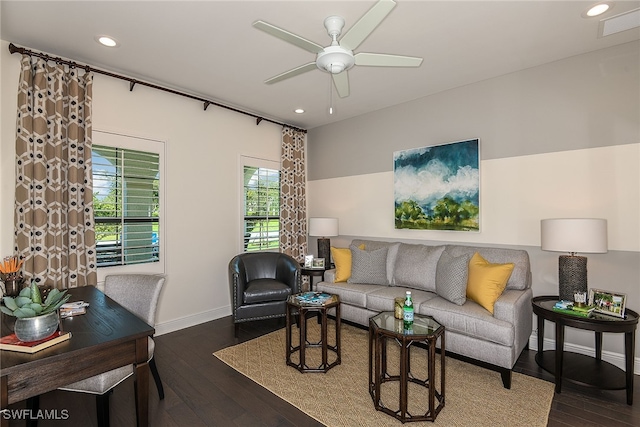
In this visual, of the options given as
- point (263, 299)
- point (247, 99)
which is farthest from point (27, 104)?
point (263, 299)

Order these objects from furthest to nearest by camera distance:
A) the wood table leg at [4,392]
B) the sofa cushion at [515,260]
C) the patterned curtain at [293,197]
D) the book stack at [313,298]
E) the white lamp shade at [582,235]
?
the patterned curtain at [293,197], the sofa cushion at [515,260], the book stack at [313,298], the white lamp shade at [582,235], the wood table leg at [4,392]

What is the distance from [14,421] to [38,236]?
1.43m

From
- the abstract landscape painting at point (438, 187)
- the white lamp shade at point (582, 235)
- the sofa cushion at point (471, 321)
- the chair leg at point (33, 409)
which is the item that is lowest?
the chair leg at point (33, 409)

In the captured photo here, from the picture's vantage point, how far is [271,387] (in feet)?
8.16

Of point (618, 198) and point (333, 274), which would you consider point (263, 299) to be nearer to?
point (333, 274)

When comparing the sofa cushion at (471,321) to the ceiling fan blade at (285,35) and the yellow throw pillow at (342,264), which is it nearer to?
the yellow throw pillow at (342,264)

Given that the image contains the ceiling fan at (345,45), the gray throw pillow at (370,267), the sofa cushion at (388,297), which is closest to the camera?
the ceiling fan at (345,45)

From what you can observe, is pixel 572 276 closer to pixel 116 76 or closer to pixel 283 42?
pixel 283 42

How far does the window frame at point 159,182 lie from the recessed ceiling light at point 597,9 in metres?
4.12

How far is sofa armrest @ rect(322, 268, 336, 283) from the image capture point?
3984 mm

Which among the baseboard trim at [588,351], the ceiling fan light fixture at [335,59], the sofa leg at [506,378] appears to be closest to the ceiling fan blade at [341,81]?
the ceiling fan light fixture at [335,59]

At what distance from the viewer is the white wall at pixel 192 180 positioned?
3.41 m

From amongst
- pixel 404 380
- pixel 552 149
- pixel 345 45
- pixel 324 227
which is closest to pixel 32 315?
pixel 404 380

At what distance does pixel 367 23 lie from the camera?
175cm
